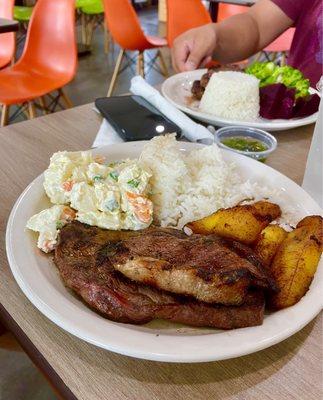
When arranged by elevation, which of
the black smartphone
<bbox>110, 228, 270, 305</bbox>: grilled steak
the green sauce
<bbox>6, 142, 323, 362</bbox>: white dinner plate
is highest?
<bbox>110, 228, 270, 305</bbox>: grilled steak

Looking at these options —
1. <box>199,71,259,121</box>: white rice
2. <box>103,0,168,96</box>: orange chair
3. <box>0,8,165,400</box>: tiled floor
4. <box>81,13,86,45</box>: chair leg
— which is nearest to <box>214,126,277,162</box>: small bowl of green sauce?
<box>199,71,259,121</box>: white rice

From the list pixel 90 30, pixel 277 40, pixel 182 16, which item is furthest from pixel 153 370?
pixel 90 30

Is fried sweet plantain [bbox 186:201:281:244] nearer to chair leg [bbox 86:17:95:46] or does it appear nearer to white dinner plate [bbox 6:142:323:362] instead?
white dinner plate [bbox 6:142:323:362]

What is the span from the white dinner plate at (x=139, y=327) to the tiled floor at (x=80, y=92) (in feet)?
2.77

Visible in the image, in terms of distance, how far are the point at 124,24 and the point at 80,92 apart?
1.06 meters

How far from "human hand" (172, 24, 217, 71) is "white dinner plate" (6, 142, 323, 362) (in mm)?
1227

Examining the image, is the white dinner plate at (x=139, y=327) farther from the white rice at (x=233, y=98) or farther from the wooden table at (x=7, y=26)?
the wooden table at (x=7, y=26)

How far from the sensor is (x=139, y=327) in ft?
1.93

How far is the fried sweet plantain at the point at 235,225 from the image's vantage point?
725mm

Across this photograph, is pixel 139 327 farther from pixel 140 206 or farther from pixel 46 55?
pixel 46 55

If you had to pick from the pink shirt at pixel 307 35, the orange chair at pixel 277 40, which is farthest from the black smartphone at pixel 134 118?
the orange chair at pixel 277 40

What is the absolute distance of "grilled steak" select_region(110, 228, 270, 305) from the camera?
56 cm

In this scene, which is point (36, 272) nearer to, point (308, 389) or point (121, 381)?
point (121, 381)

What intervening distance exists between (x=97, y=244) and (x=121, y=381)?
0.21 meters
